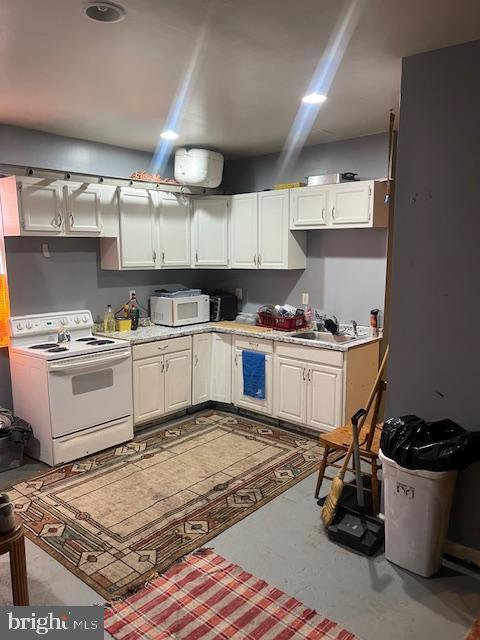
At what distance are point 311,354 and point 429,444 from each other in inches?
69.8

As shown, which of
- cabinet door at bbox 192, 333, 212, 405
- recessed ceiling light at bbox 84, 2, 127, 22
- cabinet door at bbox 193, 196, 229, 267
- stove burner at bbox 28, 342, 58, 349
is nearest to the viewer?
recessed ceiling light at bbox 84, 2, 127, 22

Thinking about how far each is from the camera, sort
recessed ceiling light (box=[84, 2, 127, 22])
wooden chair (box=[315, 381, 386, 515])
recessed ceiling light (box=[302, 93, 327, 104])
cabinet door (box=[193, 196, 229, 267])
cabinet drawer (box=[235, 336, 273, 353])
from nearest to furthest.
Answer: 1. recessed ceiling light (box=[84, 2, 127, 22])
2. wooden chair (box=[315, 381, 386, 515])
3. recessed ceiling light (box=[302, 93, 327, 104])
4. cabinet drawer (box=[235, 336, 273, 353])
5. cabinet door (box=[193, 196, 229, 267])

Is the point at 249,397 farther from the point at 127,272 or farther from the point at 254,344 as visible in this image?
the point at 127,272

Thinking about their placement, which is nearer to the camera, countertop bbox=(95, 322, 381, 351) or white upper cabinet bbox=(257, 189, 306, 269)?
countertop bbox=(95, 322, 381, 351)

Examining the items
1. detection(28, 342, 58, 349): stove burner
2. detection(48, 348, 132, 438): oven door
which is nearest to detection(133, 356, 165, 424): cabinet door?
detection(48, 348, 132, 438): oven door

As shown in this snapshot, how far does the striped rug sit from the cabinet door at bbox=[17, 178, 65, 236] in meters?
2.70

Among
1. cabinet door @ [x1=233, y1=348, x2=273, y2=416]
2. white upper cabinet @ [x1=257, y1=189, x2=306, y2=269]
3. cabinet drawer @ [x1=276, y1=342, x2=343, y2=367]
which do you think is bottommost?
cabinet door @ [x1=233, y1=348, x2=273, y2=416]

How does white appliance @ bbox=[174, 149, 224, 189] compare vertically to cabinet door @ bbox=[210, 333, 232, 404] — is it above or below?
above

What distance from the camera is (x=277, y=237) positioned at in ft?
15.1

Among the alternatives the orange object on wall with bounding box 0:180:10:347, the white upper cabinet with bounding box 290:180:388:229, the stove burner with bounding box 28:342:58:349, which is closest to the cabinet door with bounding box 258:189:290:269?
the white upper cabinet with bounding box 290:180:388:229

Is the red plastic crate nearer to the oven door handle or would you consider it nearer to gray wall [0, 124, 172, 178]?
the oven door handle

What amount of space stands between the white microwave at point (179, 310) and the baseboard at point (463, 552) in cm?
304

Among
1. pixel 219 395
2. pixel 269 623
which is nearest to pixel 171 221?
pixel 219 395

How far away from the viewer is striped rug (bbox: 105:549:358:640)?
6.78 ft
